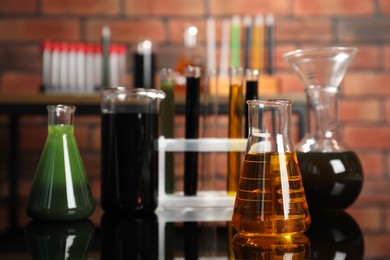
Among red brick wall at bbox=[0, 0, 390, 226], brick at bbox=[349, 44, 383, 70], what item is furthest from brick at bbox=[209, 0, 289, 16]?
brick at bbox=[349, 44, 383, 70]

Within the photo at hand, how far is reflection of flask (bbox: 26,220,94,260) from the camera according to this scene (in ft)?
1.94

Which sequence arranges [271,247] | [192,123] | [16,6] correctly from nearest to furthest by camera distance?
[271,247] < [192,123] < [16,6]

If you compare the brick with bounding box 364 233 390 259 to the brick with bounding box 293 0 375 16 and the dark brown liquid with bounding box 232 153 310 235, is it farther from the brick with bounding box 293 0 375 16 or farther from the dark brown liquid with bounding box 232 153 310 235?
the brick with bounding box 293 0 375 16

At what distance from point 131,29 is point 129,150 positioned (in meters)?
1.71

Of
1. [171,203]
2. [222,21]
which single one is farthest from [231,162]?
[222,21]

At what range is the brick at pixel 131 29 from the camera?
247 centimetres

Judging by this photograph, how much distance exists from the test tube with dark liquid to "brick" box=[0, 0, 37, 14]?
1.76 m

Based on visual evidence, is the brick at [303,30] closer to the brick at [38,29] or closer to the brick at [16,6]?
the brick at [38,29]

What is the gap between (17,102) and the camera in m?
1.94

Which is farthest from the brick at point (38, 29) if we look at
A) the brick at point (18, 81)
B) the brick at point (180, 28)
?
the brick at point (180, 28)

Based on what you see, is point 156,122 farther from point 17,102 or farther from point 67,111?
point 17,102

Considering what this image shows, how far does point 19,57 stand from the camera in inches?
96.8

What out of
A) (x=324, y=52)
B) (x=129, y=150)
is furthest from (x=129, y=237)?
(x=324, y=52)

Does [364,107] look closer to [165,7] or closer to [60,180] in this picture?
[165,7]
